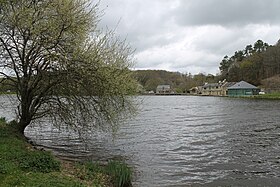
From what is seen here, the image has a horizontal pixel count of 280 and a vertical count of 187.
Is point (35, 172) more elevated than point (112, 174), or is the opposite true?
point (35, 172)

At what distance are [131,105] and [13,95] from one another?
6927 millimetres

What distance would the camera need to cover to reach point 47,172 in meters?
11.4

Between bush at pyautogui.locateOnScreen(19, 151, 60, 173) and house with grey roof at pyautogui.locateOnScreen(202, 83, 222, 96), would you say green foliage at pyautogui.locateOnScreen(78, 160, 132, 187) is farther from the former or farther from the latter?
house with grey roof at pyautogui.locateOnScreen(202, 83, 222, 96)

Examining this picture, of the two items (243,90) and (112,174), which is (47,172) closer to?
(112,174)

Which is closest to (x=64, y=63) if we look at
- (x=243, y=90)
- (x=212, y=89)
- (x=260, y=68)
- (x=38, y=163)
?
(x=38, y=163)

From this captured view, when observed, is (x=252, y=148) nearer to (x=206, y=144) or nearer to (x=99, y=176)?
(x=206, y=144)

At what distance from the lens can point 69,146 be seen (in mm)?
20859

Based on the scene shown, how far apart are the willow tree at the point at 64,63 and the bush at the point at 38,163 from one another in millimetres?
4266

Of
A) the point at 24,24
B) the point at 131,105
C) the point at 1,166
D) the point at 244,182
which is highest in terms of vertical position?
the point at 24,24

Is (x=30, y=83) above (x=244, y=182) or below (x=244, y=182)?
above

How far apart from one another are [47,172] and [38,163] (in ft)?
2.36

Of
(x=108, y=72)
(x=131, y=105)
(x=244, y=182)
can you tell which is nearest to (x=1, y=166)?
(x=108, y=72)

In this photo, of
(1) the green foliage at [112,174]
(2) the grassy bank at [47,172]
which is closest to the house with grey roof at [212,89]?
(1) the green foliage at [112,174]

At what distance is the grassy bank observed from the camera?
9875 mm
